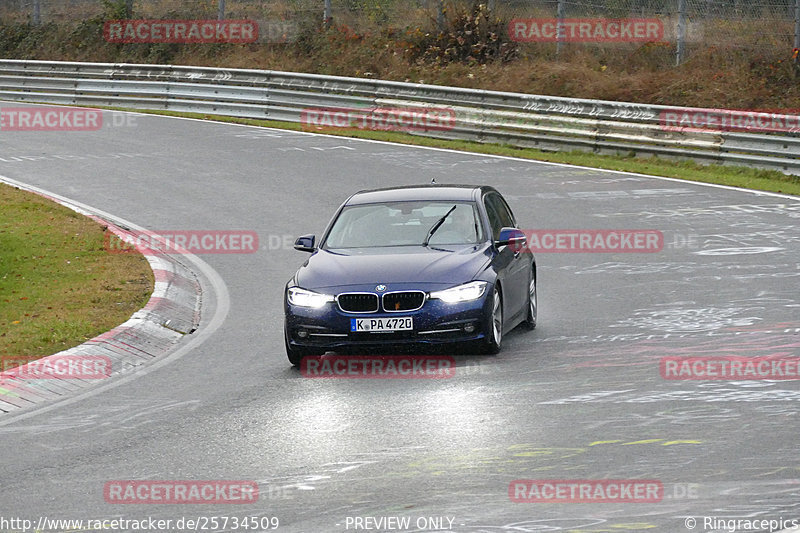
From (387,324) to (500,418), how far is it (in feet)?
7.20

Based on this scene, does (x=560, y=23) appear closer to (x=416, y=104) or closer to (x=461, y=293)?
(x=416, y=104)

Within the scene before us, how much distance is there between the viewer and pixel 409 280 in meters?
11.0

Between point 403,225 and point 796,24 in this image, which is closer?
point 403,225

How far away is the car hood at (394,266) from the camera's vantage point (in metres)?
11.0

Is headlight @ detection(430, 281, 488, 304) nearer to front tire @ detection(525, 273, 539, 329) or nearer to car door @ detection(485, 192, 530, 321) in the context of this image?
car door @ detection(485, 192, 530, 321)

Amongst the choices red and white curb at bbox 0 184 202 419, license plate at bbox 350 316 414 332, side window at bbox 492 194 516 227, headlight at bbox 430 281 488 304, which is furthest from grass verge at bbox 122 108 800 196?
license plate at bbox 350 316 414 332

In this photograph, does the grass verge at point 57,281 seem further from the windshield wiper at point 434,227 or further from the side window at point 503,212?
the side window at point 503,212

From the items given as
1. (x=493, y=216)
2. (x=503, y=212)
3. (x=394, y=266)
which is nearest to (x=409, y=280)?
(x=394, y=266)

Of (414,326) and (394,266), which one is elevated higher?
(394,266)

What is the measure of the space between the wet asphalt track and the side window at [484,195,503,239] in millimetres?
1008

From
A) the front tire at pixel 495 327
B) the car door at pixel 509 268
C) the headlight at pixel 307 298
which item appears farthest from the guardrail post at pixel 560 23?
the headlight at pixel 307 298

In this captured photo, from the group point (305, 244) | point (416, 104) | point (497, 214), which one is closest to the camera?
point (305, 244)

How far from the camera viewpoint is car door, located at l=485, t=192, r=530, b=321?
38.5ft

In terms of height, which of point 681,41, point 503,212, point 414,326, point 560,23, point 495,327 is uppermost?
point 560,23
